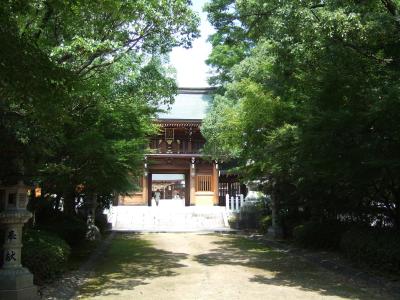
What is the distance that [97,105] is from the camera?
1102 cm

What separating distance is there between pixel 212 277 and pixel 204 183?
24.9 metres

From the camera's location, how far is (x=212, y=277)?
32.4ft

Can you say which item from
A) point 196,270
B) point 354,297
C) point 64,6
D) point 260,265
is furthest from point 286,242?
point 64,6

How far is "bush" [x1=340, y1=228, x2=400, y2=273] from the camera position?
9930 mm

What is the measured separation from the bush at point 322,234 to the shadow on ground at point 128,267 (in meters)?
4.67

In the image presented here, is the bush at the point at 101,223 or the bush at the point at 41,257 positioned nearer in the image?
the bush at the point at 41,257

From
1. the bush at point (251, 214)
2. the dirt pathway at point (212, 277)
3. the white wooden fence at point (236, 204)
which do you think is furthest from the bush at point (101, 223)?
the white wooden fence at point (236, 204)

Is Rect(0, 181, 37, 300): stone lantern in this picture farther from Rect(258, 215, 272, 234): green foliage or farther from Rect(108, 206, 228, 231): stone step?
Rect(108, 206, 228, 231): stone step

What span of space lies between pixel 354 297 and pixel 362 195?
182 inches

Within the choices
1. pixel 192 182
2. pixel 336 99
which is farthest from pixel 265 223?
pixel 336 99

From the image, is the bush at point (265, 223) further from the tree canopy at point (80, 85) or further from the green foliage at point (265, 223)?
the tree canopy at point (80, 85)

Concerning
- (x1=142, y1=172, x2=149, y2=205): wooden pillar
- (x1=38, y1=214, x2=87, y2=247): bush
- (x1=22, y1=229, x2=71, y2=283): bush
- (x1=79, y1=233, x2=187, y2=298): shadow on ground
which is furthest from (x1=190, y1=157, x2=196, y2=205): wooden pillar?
(x1=22, y1=229, x2=71, y2=283): bush

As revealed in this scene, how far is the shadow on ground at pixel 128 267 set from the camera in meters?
9.01

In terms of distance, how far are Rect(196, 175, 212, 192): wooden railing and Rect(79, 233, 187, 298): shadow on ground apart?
58.8 feet
